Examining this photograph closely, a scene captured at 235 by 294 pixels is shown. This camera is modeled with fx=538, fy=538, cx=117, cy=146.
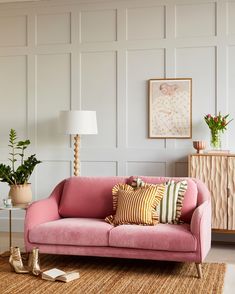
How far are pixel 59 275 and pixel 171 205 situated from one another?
46.8 inches

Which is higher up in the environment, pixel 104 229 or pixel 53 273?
pixel 104 229

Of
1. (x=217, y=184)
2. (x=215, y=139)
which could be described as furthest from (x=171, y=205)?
(x=215, y=139)

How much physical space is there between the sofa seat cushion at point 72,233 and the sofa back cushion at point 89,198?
0.36m

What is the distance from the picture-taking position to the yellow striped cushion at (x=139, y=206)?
4.77m

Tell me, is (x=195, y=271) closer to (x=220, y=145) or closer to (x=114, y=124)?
(x=220, y=145)

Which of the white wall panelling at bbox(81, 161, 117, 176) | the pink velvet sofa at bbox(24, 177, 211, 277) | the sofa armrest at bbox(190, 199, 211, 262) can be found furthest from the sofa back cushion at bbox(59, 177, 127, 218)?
the white wall panelling at bbox(81, 161, 117, 176)

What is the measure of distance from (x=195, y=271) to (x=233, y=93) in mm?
2217

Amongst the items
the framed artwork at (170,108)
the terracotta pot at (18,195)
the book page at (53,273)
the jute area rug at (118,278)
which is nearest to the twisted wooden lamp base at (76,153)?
the framed artwork at (170,108)

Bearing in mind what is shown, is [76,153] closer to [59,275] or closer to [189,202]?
[189,202]

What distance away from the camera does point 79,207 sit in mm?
5207

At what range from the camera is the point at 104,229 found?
181 inches

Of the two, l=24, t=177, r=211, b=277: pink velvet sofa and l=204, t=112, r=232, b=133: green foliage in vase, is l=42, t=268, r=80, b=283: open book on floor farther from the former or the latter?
l=204, t=112, r=232, b=133: green foliage in vase

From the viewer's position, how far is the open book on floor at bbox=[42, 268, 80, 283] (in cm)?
435

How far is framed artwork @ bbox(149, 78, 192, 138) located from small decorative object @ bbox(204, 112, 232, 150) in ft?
1.01
